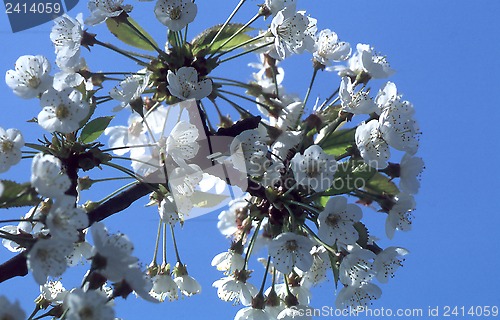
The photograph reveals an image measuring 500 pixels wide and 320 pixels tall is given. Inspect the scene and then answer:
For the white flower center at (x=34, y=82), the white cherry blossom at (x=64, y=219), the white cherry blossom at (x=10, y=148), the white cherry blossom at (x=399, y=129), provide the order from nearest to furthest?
the white cherry blossom at (x=64, y=219)
the white cherry blossom at (x=10, y=148)
the white flower center at (x=34, y=82)
the white cherry blossom at (x=399, y=129)

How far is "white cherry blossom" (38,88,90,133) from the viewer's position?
2.45 meters

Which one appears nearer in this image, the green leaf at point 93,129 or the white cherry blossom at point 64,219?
the white cherry blossom at point 64,219

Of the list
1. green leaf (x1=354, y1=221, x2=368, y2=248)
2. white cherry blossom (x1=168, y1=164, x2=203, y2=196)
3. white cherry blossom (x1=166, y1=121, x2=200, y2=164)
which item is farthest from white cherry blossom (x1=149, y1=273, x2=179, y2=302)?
green leaf (x1=354, y1=221, x2=368, y2=248)

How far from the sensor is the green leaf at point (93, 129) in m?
2.62

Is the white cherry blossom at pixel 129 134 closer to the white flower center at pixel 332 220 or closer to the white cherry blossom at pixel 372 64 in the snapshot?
the white flower center at pixel 332 220

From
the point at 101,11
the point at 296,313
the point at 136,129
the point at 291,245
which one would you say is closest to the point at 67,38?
the point at 101,11

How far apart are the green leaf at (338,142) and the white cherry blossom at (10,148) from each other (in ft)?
4.29

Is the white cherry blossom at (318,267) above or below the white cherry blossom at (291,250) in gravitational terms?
above

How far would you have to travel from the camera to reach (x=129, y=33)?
312cm

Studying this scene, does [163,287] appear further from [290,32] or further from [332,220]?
[290,32]

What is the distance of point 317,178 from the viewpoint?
258cm

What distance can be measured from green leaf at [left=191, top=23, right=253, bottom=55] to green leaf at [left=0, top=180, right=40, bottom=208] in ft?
3.56

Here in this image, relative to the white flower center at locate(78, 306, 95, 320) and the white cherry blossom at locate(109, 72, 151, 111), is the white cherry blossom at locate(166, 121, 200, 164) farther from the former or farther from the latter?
the white flower center at locate(78, 306, 95, 320)

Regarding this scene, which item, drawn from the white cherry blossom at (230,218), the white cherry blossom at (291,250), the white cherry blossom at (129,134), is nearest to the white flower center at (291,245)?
the white cherry blossom at (291,250)
